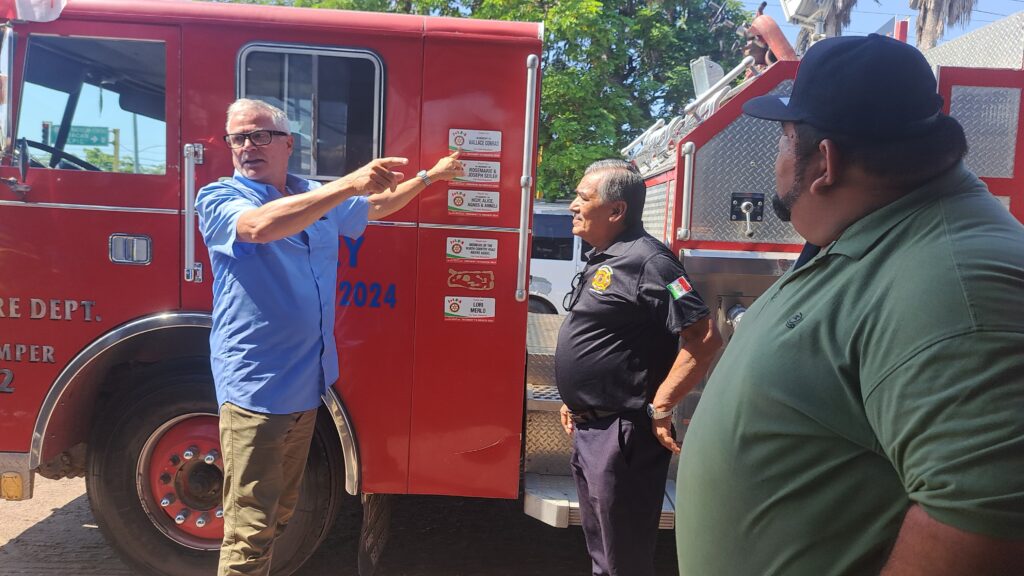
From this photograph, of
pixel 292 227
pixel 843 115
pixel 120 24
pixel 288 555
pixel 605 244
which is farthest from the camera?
pixel 288 555

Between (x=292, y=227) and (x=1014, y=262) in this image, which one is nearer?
(x=1014, y=262)

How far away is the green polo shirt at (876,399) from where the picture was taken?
0.84 meters

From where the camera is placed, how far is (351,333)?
9.98 ft

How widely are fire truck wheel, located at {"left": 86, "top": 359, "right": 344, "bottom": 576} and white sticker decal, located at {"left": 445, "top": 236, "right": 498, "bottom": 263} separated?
0.94m

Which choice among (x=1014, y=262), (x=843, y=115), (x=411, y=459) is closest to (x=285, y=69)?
(x=411, y=459)

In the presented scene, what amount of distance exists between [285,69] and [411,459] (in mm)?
1762

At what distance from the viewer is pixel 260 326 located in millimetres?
2416

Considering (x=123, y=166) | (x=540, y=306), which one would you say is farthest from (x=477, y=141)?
(x=540, y=306)

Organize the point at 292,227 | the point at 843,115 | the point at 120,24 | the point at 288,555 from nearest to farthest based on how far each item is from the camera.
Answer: the point at 843,115 → the point at 292,227 → the point at 120,24 → the point at 288,555

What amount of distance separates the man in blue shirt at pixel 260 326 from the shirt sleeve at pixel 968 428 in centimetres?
179

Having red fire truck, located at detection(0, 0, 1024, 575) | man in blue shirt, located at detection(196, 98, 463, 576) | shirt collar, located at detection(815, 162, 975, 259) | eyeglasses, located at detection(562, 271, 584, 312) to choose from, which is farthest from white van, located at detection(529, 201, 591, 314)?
shirt collar, located at detection(815, 162, 975, 259)

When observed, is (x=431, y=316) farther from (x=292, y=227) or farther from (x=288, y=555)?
(x=288, y=555)

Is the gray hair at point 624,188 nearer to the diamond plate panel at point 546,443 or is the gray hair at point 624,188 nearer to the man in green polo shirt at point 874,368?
the diamond plate panel at point 546,443

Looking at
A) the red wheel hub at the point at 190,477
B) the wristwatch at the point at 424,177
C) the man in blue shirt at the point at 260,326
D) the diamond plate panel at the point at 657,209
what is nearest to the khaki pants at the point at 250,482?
the man in blue shirt at the point at 260,326
